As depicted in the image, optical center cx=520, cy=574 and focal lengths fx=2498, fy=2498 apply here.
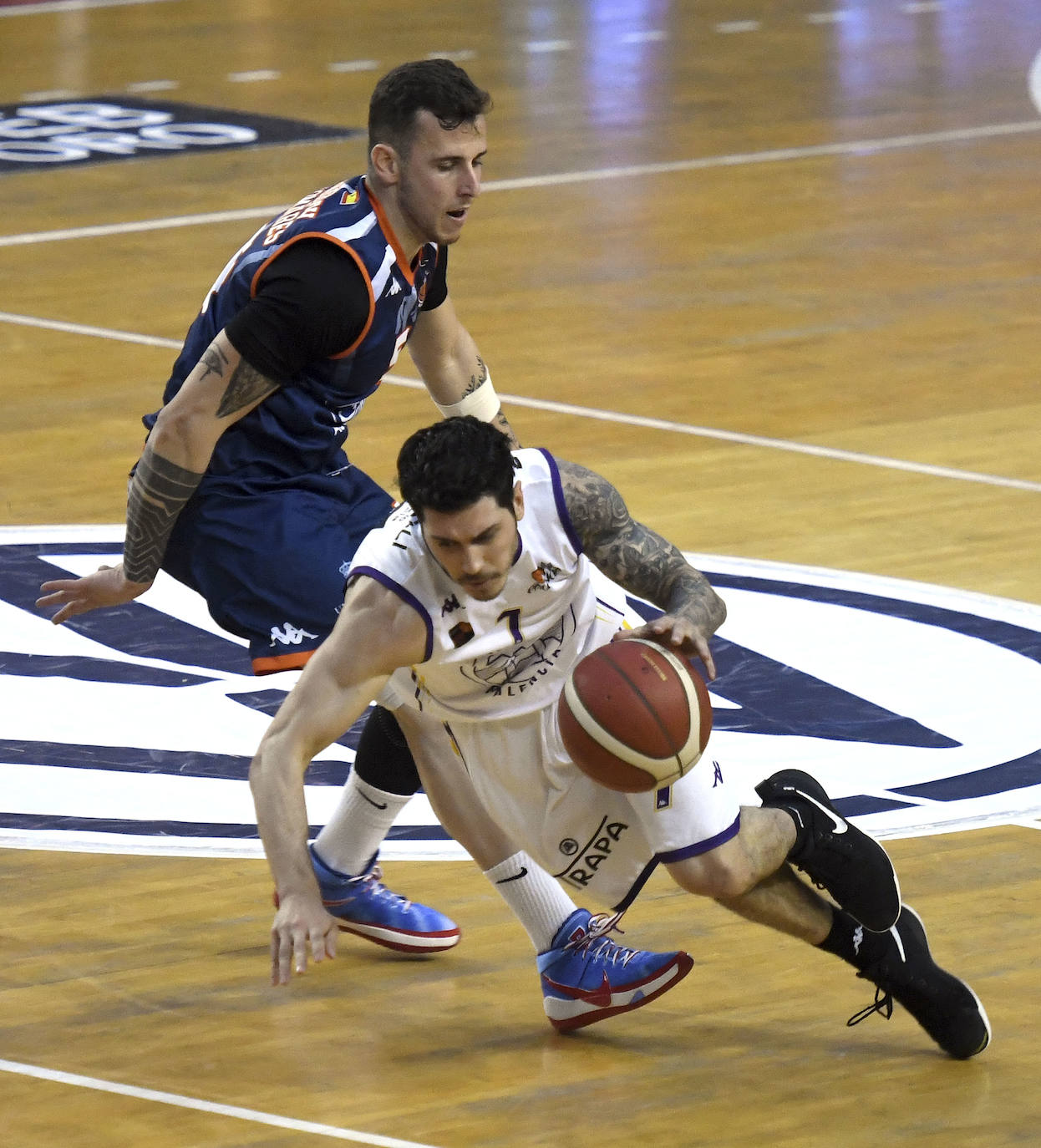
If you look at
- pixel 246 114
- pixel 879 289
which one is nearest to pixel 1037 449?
pixel 879 289

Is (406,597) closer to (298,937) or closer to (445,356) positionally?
(298,937)

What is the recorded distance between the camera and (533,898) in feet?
15.9

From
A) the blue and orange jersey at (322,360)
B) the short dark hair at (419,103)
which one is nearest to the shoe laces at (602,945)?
the blue and orange jersey at (322,360)

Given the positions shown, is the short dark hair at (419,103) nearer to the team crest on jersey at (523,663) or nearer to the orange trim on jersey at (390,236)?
the orange trim on jersey at (390,236)

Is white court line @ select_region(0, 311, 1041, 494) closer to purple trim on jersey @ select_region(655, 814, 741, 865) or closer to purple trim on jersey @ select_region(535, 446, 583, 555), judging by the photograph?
purple trim on jersey @ select_region(535, 446, 583, 555)

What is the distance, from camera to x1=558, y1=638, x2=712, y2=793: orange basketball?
4.37 m

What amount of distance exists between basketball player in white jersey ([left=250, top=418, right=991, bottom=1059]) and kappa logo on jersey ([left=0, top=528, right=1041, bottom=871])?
1.27 feet

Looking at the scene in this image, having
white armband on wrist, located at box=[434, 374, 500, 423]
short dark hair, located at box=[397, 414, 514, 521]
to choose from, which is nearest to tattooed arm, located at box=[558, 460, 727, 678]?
short dark hair, located at box=[397, 414, 514, 521]

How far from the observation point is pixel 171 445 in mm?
5020

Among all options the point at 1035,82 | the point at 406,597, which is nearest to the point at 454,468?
the point at 406,597

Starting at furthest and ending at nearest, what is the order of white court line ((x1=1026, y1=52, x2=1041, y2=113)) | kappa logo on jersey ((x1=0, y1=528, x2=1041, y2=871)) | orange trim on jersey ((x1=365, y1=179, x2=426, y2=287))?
white court line ((x1=1026, y1=52, x2=1041, y2=113))
kappa logo on jersey ((x1=0, y1=528, x2=1041, y2=871))
orange trim on jersey ((x1=365, y1=179, x2=426, y2=287))

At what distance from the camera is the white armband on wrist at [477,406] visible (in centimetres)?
566

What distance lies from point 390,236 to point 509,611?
0.93 metres

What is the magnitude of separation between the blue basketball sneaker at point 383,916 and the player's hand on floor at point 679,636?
0.89m
